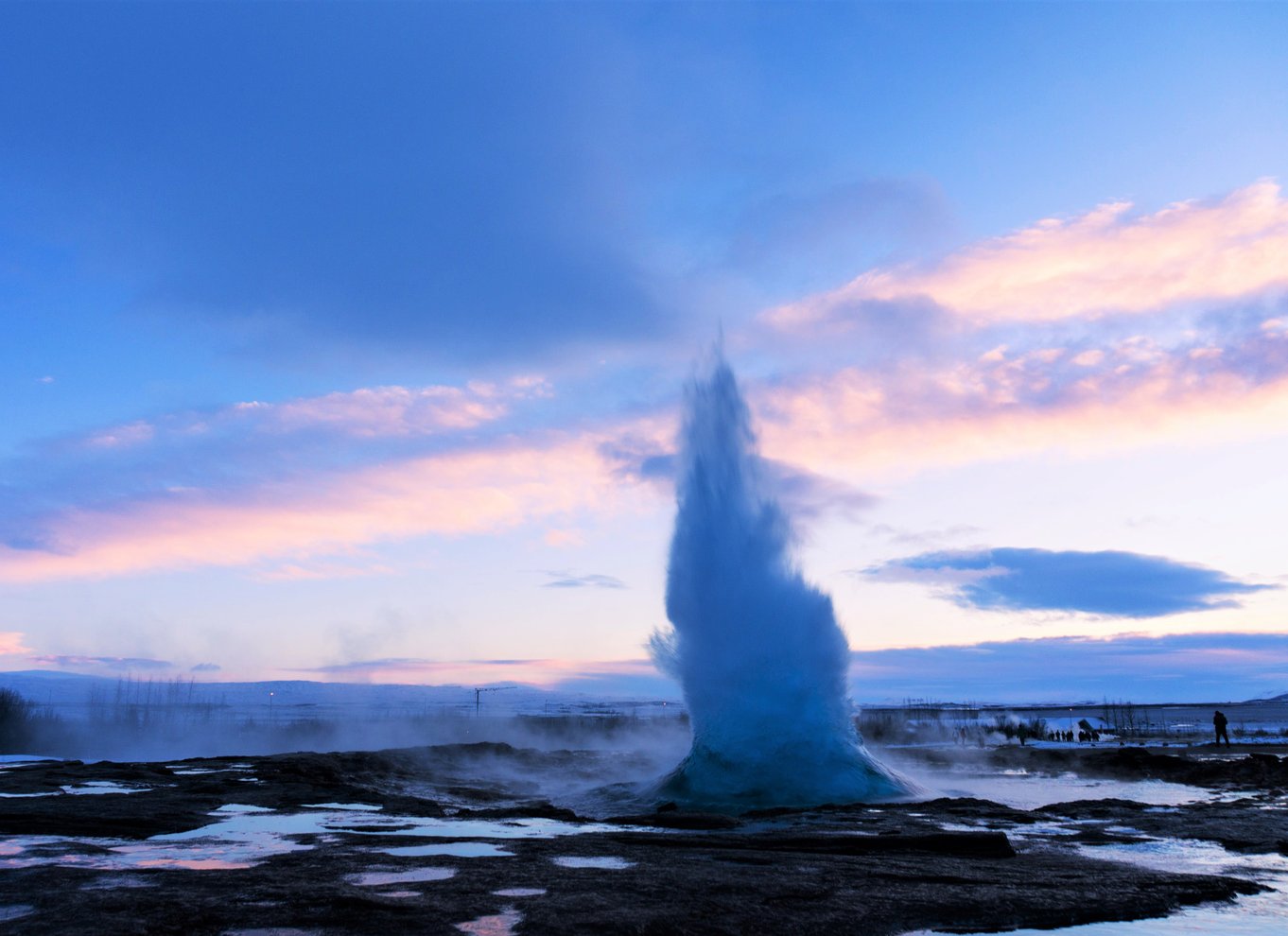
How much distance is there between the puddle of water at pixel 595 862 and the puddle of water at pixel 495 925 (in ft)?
9.74

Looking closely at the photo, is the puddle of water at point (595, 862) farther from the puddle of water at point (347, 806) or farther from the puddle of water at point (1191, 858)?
the puddle of water at point (347, 806)

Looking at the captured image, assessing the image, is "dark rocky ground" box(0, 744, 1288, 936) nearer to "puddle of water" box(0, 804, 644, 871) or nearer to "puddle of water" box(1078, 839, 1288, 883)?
"puddle of water" box(0, 804, 644, 871)

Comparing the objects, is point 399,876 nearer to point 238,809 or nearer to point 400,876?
point 400,876

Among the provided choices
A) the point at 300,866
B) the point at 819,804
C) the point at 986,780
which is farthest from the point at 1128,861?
the point at 986,780

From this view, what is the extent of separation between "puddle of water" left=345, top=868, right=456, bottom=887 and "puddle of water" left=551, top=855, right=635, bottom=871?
1471 mm

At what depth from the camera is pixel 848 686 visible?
85.0 ft

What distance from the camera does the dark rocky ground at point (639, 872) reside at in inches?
324

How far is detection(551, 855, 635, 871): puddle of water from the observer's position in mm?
11234

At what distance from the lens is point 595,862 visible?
37.9 ft

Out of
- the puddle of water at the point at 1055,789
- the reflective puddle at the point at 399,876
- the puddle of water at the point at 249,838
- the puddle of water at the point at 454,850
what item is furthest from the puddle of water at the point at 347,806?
the puddle of water at the point at 1055,789

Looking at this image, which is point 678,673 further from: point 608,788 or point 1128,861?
point 1128,861

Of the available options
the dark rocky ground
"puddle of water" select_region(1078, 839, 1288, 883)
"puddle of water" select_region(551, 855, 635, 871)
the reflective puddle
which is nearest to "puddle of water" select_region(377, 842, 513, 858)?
the dark rocky ground

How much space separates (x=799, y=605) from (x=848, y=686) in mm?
2705

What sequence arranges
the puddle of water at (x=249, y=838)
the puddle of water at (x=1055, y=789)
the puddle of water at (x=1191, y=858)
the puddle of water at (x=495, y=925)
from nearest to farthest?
1. the puddle of water at (x=495, y=925)
2. the puddle of water at (x=249, y=838)
3. the puddle of water at (x=1191, y=858)
4. the puddle of water at (x=1055, y=789)
